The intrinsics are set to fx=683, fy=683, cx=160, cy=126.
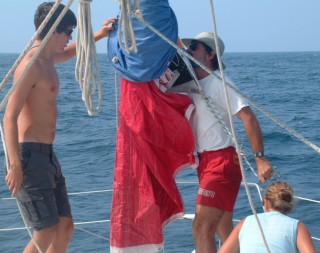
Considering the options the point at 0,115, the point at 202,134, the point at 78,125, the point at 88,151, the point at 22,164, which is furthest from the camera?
the point at 78,125

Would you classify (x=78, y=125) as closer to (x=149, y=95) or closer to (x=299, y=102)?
(x=299, y=102)

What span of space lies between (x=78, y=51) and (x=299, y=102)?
1726cm

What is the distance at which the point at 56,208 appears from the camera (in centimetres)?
330

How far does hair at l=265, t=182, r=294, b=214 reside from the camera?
302 cm

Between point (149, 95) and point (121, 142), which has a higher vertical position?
point (149, 95)

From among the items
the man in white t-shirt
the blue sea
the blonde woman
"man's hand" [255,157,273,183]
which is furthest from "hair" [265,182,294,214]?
the blue sea

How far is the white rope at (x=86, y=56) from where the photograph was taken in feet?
9.01

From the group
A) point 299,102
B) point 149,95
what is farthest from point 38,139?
point 299,102

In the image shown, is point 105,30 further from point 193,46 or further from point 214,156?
point 214,156

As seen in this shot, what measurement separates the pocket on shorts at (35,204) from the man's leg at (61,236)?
0.60 feet

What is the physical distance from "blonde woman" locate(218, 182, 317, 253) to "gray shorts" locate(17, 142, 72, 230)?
0.85 metres

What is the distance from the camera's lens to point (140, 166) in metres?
3.38

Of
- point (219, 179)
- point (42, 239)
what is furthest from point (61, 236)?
point (219, 179)

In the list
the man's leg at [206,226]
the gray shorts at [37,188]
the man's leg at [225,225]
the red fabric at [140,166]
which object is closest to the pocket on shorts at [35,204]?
the gray shorts at [37,188]
